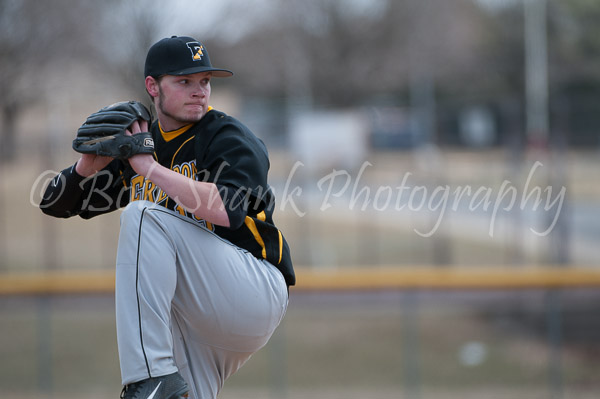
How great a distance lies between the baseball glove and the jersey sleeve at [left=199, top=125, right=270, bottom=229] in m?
0.21

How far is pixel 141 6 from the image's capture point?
31.1 ft

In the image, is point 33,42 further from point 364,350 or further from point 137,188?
point 137,188

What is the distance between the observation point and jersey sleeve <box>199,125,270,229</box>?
236cm

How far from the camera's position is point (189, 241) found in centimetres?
239

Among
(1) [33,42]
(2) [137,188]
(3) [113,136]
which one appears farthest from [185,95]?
(1) [33,42]

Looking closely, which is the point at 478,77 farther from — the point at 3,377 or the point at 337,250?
the point at 3,377

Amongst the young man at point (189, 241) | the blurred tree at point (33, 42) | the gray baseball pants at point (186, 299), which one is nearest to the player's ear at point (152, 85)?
the young man at point (189, 241)

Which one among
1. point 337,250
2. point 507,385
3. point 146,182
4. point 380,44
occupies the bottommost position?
point 507,385

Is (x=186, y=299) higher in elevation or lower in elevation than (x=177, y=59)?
lower

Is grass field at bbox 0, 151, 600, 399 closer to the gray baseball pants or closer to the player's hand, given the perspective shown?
the gray baseball pants

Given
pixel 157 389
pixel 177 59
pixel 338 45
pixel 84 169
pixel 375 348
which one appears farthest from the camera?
pixel 338 45

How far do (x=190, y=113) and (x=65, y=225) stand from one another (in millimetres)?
12761

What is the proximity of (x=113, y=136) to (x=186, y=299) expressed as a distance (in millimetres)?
557

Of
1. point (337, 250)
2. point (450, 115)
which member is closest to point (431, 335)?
point (337, 250)
